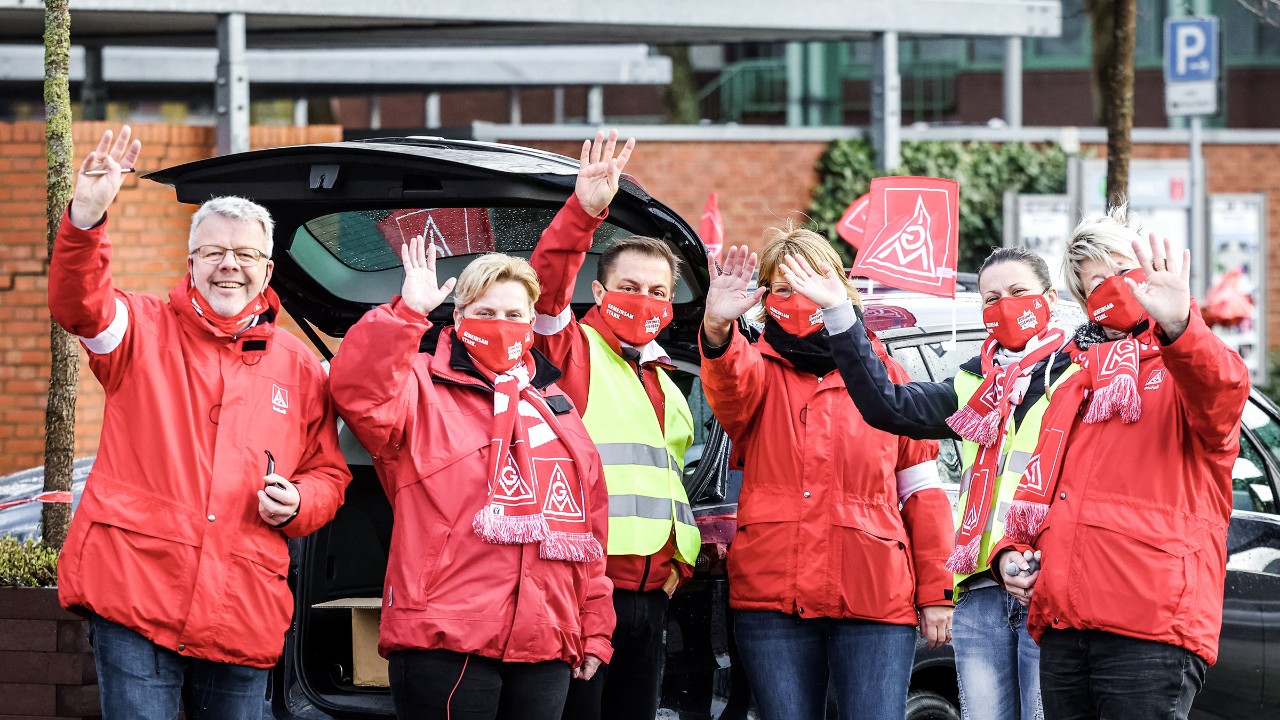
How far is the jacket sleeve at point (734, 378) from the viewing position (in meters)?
4.32

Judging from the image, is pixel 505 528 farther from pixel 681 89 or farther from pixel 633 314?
pixel 681 89

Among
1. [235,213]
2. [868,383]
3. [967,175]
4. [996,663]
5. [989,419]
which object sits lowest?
[996,663]

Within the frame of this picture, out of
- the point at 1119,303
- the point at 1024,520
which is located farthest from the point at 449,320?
the point at 1119,303

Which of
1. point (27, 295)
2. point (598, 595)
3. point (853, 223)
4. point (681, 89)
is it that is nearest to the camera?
point (598, 595)

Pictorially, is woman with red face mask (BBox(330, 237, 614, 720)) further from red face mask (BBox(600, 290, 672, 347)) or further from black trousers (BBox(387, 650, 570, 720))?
red face mask (BBox(600, 290, 672, 347))

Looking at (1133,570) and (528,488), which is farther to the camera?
(528,488)

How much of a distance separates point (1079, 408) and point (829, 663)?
106cm

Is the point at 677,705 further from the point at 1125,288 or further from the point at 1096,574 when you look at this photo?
the point at 1125,288

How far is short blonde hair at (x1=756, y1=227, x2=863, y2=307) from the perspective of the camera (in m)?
4.36

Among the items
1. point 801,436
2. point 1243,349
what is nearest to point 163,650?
point 801,436

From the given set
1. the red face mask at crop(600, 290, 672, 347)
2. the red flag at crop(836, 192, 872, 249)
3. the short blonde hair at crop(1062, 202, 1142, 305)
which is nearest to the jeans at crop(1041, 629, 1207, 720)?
the short blonde hair at crop(1062, 202, 1142, 305)

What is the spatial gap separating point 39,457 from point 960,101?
61.2ft

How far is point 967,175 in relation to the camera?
529 inches

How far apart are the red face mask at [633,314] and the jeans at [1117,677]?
140 cm
